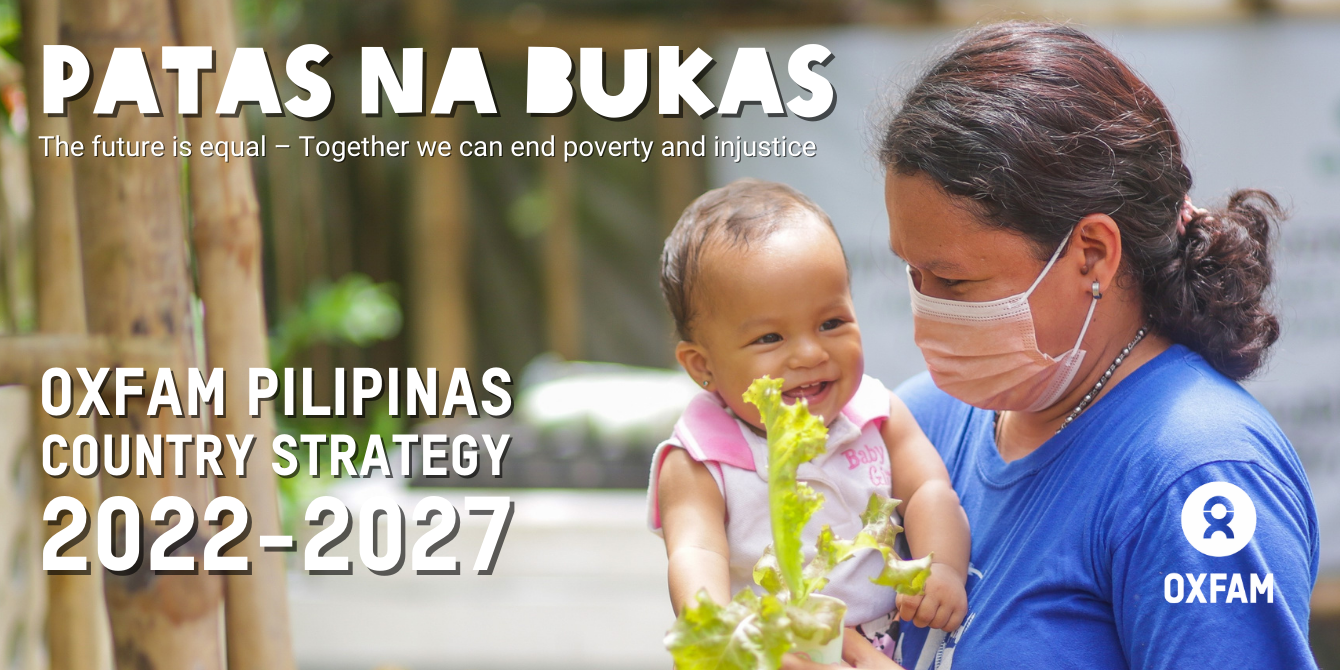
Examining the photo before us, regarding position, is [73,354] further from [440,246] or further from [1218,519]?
[440,246]

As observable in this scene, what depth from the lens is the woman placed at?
122 centimetres

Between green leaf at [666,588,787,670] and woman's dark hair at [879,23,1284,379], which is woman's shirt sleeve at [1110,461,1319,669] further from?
green leaf at [666,588,787,670]

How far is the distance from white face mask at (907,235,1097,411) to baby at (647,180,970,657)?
4.8 inches

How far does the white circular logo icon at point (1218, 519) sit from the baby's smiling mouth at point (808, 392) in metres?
0.53

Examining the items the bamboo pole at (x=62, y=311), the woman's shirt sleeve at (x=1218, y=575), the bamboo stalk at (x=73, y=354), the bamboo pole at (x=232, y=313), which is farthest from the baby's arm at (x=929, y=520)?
the bamboo pole at (x=62, y=311)

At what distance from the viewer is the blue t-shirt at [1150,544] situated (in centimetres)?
119

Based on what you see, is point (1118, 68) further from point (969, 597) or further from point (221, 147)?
point (221, 147)

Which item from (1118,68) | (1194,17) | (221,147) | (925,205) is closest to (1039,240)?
(925,205)

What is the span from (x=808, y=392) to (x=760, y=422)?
0.09 metres

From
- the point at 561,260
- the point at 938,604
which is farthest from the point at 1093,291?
the point at 561,260

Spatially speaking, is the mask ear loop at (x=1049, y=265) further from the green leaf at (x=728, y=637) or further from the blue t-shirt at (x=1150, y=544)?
the green leaf at (x=728, y=637)

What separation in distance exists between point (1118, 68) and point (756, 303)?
1.97ft

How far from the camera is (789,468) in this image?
1.26 m

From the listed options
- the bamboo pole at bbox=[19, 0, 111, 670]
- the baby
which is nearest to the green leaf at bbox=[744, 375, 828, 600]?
the baby
